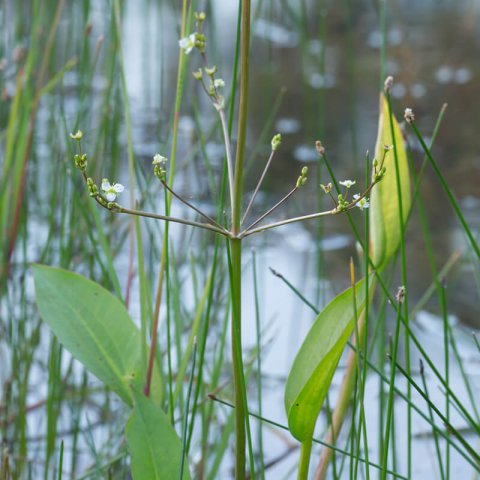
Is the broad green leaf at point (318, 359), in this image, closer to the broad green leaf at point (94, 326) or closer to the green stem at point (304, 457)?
the green stem at point (304, 457)

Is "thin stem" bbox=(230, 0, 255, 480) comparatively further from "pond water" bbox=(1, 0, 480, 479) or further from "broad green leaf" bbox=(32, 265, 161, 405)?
"pond water" bbox=(1, 0, 480, 479)

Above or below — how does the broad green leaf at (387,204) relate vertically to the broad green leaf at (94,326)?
above

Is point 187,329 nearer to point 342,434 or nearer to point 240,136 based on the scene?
point 342,434

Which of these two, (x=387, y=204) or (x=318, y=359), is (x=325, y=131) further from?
(x=318, y=359)

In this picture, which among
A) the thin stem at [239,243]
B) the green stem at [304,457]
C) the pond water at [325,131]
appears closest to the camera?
the thin stem at [239,243]

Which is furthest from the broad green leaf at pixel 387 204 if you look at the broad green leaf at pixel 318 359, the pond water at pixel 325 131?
the pond water at pixel 325 131

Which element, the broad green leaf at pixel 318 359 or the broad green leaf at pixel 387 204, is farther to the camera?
the broad green leaf at pixel 387 204

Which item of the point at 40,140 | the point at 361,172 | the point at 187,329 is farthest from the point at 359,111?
the point at 187,329

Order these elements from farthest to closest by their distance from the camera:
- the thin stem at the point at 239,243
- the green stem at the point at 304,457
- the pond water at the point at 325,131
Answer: the pond water at the point at 325,131, the green stem at the point at 304,457, the thin stem at the point at 239,243

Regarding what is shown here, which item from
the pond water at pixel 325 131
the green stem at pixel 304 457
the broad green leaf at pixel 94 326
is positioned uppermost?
the pond water at pixel 325 131
